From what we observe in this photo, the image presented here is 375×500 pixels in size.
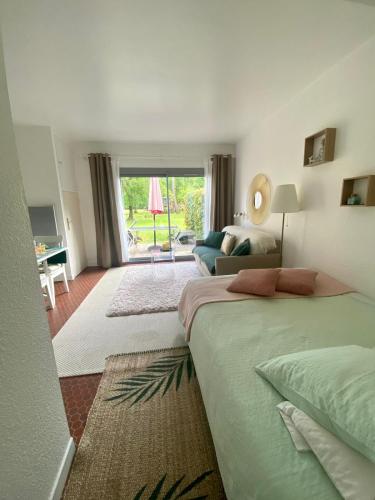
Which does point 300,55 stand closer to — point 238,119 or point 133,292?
point 238,119

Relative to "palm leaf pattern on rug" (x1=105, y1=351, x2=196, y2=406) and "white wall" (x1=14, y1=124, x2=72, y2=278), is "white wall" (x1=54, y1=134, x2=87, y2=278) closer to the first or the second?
"white wall" (x1=14, y1=124, x2=72, y2=278)

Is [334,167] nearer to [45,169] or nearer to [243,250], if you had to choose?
[243,250]

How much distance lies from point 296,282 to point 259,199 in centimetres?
211

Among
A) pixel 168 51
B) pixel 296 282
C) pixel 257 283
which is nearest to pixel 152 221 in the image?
pixel 168 51

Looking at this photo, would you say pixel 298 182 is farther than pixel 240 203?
No

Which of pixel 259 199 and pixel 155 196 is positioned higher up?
pixel 155 196

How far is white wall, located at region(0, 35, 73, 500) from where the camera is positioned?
0.72 m

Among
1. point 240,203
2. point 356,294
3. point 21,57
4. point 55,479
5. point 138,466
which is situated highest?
point 21,57

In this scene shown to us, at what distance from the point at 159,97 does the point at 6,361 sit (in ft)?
8.91

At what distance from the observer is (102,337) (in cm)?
220

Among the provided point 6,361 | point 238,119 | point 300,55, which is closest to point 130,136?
point 238,119

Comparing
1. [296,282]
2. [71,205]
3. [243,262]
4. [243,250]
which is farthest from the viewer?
[71,205]

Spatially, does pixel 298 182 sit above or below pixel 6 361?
above

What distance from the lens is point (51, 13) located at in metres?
1.34
